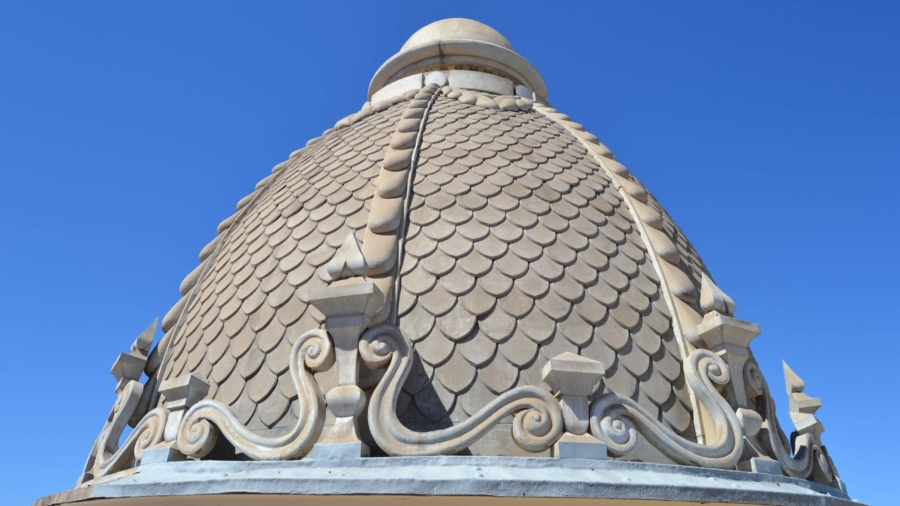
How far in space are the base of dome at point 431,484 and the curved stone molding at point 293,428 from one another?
0.19 metres

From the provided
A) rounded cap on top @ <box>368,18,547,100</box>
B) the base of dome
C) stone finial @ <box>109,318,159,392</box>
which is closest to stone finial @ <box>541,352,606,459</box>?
the base of dome

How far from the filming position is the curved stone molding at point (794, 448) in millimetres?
6438

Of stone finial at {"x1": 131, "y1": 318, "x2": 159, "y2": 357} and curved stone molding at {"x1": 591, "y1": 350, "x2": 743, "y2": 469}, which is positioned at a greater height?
stone finial at {"x1": 131, "y1": 318, "x2": 159, "y2": 357}

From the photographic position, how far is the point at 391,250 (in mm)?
7117

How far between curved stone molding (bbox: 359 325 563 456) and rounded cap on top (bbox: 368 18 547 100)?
7.28 meters

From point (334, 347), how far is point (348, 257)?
81 centimetres

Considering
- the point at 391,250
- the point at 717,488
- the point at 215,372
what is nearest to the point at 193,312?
the point at 215,372

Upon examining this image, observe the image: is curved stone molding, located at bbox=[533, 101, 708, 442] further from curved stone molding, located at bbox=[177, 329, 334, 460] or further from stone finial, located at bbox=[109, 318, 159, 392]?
stone finial, located at bbox=[109, 318, 159, 392]

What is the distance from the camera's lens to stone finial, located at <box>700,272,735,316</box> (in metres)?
6.86

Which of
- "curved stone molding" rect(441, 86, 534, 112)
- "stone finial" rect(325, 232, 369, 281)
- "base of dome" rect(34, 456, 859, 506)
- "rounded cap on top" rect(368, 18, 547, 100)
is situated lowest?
"base of dome" rect(34, 456, 859, 506)

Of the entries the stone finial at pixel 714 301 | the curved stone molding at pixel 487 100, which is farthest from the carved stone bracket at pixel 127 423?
the curved stone molding at pixel 487 100

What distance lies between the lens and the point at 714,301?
22.5 feet

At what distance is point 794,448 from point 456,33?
27.0 ft

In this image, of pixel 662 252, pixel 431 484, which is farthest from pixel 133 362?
pixel 662 252
